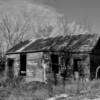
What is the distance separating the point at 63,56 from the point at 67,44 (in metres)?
1.43

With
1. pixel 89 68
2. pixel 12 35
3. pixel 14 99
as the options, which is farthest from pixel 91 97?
pixel 12 35

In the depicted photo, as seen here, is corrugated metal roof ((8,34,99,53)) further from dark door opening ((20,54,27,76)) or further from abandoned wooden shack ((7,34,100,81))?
dark door opening ((20,54,27,76))

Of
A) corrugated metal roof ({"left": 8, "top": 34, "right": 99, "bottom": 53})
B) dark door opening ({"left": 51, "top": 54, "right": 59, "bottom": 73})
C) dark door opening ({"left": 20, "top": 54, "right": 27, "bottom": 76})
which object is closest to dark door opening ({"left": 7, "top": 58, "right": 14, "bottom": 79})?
dark door opening ({"left": 20, "top": 54, "right": 27, "bottom": 76})

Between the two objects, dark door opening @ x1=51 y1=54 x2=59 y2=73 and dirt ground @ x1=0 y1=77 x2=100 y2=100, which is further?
dark door opening @ x1=51 y1=54 x2=59 y2=73

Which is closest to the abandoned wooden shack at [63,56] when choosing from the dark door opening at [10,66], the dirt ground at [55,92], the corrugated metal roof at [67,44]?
the corrugated metal roof at [67,44]

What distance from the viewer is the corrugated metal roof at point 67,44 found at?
16.6 meters

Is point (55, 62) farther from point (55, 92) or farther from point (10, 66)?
point (55, 92)

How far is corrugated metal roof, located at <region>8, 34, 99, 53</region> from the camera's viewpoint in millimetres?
16609

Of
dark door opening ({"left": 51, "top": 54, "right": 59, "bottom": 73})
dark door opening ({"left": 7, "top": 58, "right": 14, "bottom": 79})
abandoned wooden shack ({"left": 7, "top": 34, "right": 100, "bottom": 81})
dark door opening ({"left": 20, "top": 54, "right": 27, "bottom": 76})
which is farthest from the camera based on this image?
dark door opening ({"left": 7, "top": 58, "right": 14, "bottom": 79})

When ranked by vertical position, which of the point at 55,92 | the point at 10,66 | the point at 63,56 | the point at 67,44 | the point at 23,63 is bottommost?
the point at 55,92

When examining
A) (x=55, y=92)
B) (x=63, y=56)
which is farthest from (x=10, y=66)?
(x=55, y=92)

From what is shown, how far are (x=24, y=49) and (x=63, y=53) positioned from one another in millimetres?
4796

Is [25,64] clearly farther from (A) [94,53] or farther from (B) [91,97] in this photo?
Result: (B) [91,97]

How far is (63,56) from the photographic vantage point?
16984 mm
